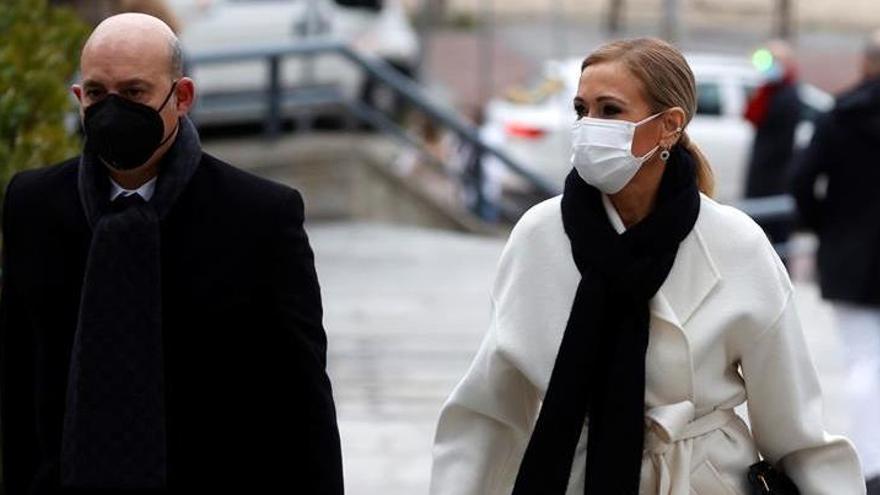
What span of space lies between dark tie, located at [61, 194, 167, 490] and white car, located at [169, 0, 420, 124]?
11253 millimetres

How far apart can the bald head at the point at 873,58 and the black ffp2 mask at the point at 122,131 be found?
16.8 feet

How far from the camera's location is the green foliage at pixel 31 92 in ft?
19.4

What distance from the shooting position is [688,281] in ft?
13.4

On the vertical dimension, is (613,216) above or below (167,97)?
below

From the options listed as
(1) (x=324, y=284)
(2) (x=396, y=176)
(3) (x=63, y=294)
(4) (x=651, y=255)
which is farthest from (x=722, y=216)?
(2) (x=396, y=176)

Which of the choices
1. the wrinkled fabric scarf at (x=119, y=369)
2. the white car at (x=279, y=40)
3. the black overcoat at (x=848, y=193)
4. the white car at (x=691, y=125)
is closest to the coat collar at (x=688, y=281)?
the wrinkled fabric scarf at (x=119, y=369)

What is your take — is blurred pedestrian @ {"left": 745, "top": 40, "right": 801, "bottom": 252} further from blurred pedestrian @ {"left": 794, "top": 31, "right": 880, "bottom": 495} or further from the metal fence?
blurred pedestrian @ {"left": 794, "top": 31, "right": 880, "bottom": 495}

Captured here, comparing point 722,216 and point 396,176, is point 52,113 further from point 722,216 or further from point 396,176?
point 396,176

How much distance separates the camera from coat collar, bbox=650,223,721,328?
4.07m

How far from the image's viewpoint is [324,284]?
12.9 meters

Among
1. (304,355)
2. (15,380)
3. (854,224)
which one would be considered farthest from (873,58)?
(15,380)

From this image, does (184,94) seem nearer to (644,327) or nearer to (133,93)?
(133,93)

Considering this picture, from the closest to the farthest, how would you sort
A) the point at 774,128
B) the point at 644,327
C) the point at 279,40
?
the point at 644,327, the point at 774,128, the point at 279,40

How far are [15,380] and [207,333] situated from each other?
0.38m
